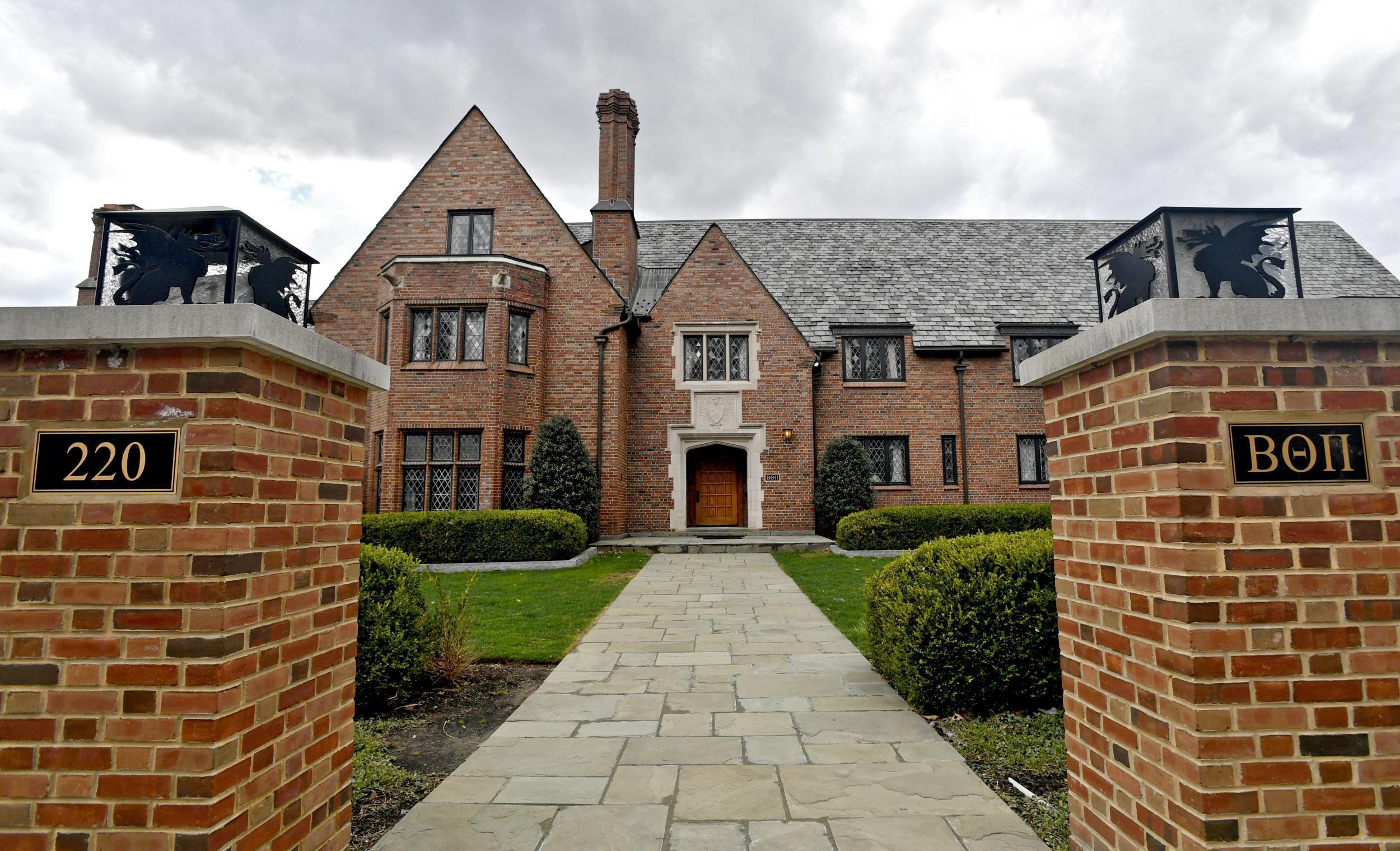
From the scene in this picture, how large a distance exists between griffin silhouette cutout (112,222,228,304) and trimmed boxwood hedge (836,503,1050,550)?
1245cm

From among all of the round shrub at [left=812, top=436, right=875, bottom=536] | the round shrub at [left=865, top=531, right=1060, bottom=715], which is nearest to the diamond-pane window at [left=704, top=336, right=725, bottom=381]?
the round shrub at [left=812, top=436, right=875, bottom=536]

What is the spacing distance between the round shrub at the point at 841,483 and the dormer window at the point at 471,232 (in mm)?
9397

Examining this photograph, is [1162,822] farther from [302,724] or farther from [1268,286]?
[302,724]

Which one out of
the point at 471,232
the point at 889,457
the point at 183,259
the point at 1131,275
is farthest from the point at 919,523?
the point at 183,259

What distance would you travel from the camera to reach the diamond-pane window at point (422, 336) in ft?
46.7

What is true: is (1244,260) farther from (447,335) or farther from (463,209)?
(463,209)

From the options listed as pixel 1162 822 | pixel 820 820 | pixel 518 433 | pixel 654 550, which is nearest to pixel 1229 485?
pixel 1162 822

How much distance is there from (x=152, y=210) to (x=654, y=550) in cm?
1242

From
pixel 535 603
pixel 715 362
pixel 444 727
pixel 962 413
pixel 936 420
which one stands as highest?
pixel 715 362

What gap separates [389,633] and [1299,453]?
470 cm

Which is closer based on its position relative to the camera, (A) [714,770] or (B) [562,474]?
(A) [714,770]

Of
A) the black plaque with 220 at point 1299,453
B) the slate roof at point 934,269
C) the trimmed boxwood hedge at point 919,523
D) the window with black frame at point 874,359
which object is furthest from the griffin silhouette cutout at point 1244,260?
the window with black frame at point 874,359

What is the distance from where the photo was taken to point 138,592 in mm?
1777

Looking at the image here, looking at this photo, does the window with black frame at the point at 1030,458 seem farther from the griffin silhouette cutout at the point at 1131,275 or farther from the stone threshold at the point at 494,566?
the griffin silhouette cutout at the point at 1131,275
